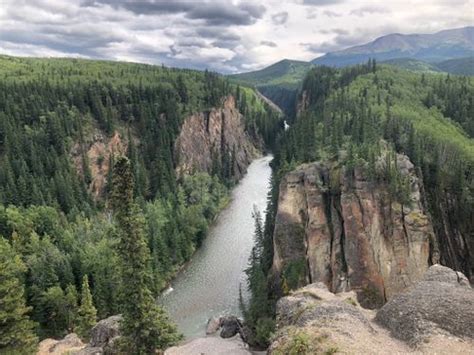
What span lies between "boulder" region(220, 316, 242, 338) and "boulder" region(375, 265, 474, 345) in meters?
30.1

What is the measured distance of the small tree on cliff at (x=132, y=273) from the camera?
108 feet

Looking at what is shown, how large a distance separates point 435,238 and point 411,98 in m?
84.9

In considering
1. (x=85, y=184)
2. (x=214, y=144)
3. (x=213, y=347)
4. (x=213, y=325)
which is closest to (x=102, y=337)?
(x=213, y=347)

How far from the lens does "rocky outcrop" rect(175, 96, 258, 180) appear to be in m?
129

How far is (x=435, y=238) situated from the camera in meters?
55.6

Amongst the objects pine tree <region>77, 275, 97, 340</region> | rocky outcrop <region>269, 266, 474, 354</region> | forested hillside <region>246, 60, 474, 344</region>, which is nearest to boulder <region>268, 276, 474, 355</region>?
rocky outcrop <region>269, 266, 474, 354</region>

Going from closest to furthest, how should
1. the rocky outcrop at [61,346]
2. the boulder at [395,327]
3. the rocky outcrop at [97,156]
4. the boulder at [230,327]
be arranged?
1. the boulder at [395,327]
2. the rocky outcrop at [61,346]
3. the boulder at [230,327]
4. the rocky outcrop at [97,156]

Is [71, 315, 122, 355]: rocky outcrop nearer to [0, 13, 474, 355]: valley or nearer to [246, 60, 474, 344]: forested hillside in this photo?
[0, 13, 474, 355]: valley

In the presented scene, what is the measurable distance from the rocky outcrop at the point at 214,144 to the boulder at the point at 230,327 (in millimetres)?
67273

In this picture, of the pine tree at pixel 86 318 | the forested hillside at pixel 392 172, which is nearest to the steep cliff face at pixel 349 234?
the forested hillside at pixel 392 172

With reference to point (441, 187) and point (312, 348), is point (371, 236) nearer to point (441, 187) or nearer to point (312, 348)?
point (441, 187)

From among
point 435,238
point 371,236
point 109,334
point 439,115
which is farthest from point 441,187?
point 439,115

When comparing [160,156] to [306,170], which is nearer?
[306,170]

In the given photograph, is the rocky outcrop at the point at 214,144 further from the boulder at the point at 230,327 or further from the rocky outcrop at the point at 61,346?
the rocky outcrop at the point at 61,346
